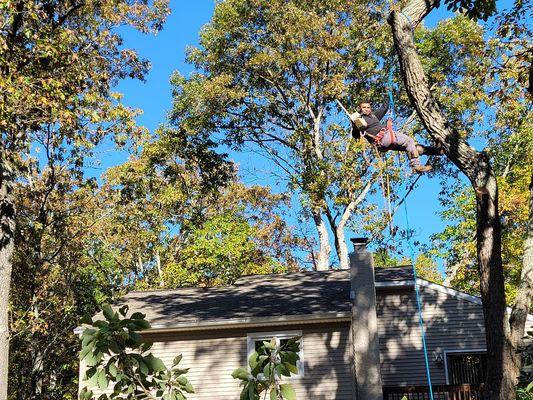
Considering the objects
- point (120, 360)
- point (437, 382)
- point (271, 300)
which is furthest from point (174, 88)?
point (120, 360)

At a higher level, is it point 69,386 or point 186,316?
point 186,316

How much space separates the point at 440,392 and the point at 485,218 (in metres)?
7.18

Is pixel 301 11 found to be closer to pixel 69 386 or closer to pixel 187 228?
pixel 187 228

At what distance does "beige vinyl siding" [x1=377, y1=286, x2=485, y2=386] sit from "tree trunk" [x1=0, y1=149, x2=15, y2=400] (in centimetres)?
842

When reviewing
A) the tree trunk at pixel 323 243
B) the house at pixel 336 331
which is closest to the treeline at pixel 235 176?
the tree trunk at pixel 323 243

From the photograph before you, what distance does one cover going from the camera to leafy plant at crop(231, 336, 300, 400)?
184 inches

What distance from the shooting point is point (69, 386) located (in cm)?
3020

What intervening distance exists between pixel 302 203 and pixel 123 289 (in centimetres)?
990

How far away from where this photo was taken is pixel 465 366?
18.2 m

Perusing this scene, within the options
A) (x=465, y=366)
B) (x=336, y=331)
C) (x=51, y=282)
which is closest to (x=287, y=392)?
(x=336, y=331)

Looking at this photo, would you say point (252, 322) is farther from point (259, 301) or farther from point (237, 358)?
point (259, 301)

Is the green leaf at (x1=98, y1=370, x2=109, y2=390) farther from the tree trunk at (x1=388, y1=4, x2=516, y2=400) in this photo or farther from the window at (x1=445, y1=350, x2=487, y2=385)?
the window at (x1=445, y1=350, x2=487, y2=385)

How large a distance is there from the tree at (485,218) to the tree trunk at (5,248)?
387 inches

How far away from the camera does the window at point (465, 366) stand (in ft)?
53.3
